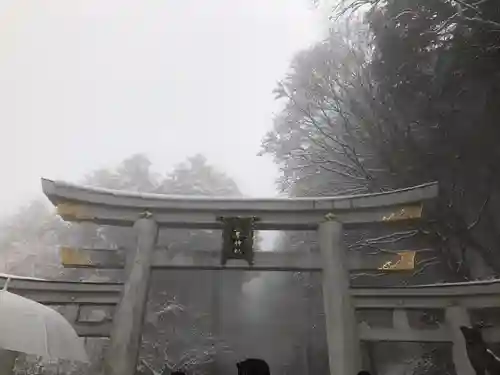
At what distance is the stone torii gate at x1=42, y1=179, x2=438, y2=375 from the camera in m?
6.42

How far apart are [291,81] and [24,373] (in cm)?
1127

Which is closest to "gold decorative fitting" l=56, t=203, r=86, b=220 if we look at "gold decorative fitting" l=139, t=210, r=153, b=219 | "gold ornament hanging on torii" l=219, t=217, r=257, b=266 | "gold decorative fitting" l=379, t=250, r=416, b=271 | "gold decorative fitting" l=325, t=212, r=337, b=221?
"gold decorative fitting" l=139, t=210, r=153, b=219

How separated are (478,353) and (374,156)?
5749mm

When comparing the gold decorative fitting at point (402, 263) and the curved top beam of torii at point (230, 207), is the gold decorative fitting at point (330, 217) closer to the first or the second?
the curved top beam of torii at point (230, 207)

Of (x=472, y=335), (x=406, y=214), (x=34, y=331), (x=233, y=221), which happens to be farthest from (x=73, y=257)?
(x=472, y=335)

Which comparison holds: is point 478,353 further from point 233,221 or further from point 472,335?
point 233,221

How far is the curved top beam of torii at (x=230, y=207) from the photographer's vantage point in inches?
258

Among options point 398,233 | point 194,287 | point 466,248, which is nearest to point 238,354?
point 194,287

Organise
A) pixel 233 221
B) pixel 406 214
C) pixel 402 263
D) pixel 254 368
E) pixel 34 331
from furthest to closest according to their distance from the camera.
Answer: pixel 233 221 < pixel 406 214 < pixel 402 263 < pixel 34 331 < pixel 254 368

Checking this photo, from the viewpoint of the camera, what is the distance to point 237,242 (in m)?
6.52

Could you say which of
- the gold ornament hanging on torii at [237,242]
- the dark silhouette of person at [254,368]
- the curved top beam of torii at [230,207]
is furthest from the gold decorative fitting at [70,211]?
the dark silhouette of person at [254,368]

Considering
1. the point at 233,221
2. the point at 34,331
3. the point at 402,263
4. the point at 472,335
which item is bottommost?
the point at 34,331

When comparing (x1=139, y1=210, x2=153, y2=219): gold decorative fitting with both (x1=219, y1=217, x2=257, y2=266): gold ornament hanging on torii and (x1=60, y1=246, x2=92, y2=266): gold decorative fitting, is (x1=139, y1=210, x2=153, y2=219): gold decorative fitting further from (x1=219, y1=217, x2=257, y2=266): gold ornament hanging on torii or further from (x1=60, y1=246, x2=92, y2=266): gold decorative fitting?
(x1=219, y1=217, x2=257, y2=266): gold ornament hanging on torii

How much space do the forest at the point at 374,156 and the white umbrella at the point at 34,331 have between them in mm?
6573
